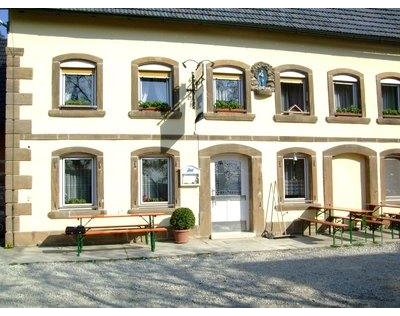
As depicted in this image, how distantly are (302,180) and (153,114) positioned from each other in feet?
15.9

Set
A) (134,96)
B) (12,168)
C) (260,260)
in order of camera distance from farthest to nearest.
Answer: (134,96)
(12,168)
(260,260)

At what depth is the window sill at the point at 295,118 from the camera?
1230cm

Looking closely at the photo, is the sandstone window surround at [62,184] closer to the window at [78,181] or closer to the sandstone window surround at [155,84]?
the window at [78,181]

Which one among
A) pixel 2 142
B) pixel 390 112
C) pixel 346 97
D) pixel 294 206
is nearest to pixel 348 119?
pixel 346 97

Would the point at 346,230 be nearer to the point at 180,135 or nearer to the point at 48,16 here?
the point at 180,135

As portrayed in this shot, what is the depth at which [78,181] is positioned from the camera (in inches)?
439

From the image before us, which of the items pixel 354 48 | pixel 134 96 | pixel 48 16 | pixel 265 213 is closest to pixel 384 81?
pixel 354 48

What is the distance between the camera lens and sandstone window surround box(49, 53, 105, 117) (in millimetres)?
10914

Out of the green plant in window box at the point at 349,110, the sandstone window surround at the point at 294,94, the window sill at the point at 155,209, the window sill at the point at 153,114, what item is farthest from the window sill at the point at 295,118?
the window sill at the point at 155,209

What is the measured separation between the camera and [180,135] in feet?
38.0

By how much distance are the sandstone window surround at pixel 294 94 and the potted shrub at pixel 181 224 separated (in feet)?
12.7

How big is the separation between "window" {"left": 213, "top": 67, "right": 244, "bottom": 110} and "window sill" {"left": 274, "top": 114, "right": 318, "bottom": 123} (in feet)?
3.68

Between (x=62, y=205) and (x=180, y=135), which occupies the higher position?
(x=180, y=135)

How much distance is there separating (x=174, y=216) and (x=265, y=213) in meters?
2.76
